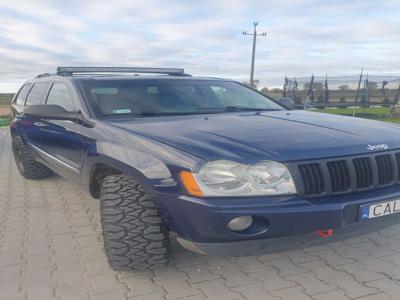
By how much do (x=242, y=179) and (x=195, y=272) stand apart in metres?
0.99

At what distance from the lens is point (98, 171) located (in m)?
3.45

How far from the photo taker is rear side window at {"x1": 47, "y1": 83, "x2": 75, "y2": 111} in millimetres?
4067

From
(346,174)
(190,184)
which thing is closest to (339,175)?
(346,174)

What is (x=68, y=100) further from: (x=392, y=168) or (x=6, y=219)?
(x=392, y=168)

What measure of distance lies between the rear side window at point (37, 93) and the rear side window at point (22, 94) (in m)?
0.26

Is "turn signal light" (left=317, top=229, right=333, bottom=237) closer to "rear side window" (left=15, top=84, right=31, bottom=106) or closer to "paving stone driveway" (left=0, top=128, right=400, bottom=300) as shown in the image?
"paving stone driveway" (left=0, top=128, right=400, bottom=300)

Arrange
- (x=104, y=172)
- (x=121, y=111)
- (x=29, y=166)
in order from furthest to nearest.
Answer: (x=29, y=166) → (x=121, y=111) → (x=104, y=172)

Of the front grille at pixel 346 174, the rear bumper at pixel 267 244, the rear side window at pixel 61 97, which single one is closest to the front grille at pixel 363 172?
the front grille at pixel 346 174

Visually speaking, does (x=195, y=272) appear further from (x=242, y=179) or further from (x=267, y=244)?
(x=242, y=179)

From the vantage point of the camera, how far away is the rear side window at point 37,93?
5.23m

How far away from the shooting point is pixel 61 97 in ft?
14.5

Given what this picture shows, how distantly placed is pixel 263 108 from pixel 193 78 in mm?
836

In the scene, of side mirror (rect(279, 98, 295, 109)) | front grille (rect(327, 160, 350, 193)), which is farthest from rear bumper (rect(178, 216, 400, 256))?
side mirror (rect(279, 98, 295, 109))

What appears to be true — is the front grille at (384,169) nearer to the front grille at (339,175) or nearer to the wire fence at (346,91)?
the front grille at (339,175)
